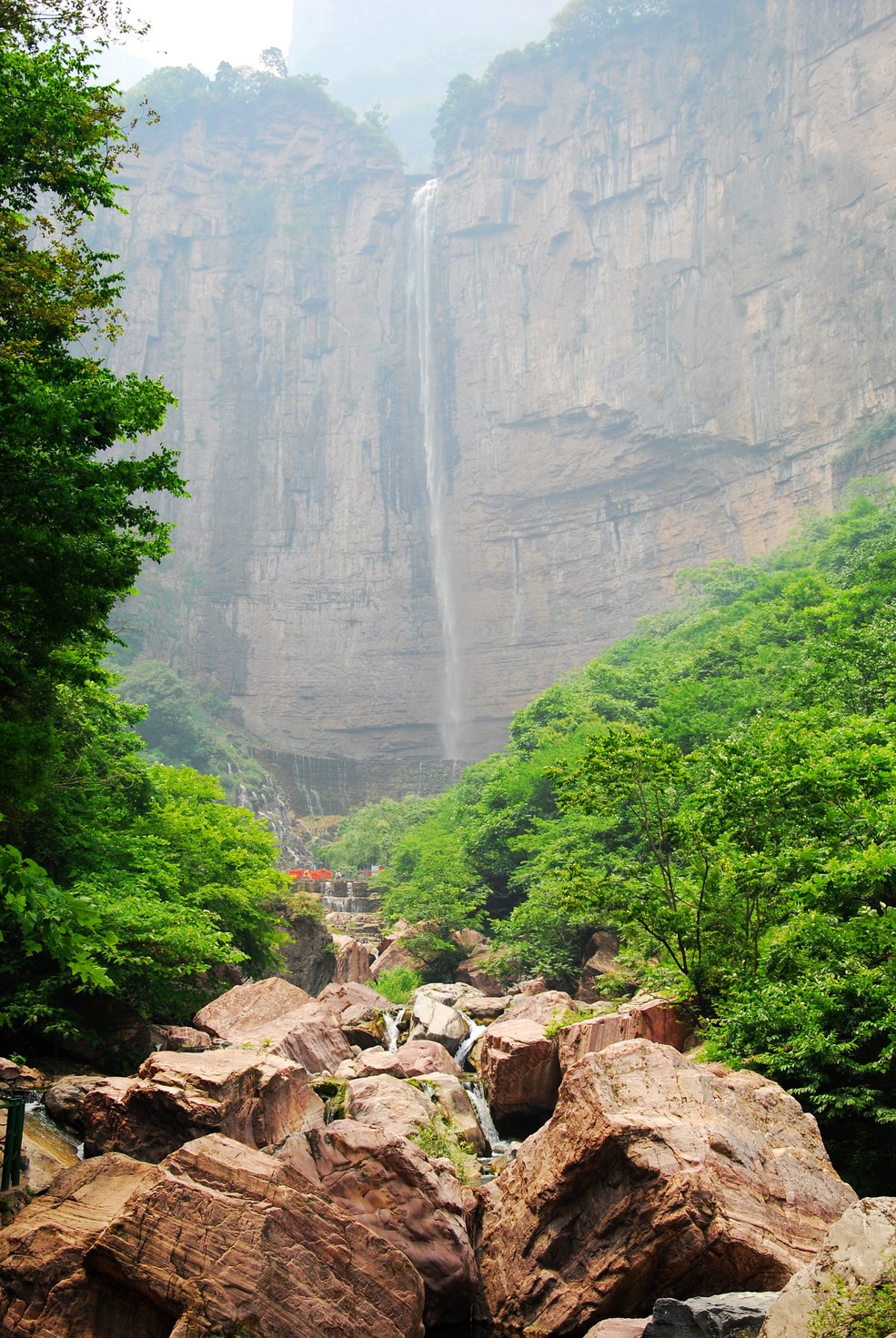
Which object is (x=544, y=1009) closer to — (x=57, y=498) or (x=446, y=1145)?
(x=446, y=1145)

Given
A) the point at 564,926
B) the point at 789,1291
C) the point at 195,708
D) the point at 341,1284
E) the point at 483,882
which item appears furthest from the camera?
the point at 195,708

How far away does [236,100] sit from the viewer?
225ft

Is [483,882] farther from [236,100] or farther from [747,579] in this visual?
[236,100]

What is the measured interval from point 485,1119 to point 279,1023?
3.09 metres

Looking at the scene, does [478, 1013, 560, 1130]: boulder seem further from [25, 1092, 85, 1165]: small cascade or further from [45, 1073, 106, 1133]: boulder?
[25, 1092, 85, 1165]: small cascade

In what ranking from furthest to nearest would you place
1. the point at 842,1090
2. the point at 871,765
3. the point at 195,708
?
the point at 195,708 < the point at 871,765 < the point at 842,1090

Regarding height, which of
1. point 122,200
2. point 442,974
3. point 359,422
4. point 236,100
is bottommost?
point 442,974

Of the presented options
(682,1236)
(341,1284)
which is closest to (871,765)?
(682,1236)

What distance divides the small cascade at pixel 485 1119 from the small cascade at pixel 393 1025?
2530 millimetres

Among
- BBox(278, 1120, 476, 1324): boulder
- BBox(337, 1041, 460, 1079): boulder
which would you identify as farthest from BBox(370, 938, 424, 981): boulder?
BBox(278, 1120, 476, 1324): boulder

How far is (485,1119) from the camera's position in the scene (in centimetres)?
1245

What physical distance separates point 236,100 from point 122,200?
38.6ft

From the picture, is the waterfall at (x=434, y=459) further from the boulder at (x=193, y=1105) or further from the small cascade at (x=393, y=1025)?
the boulder at (x=193, y=1105)

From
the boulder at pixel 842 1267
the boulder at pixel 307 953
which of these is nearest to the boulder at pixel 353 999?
the boulder at pixel 307 953
